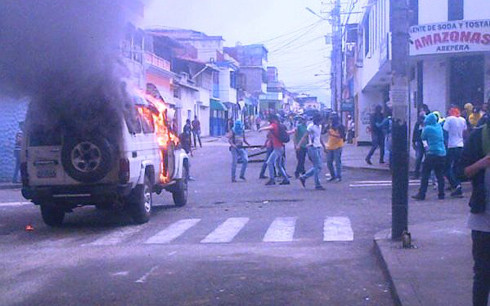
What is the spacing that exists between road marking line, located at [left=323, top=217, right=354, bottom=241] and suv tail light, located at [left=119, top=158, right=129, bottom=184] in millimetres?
3296

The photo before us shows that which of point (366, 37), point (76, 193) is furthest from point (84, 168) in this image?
point (366, 37)

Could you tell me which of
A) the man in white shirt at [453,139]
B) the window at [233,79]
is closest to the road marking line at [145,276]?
the man in white shirt at [453,139]

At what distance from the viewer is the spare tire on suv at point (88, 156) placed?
1207 cm

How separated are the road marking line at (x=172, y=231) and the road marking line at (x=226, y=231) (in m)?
0.55

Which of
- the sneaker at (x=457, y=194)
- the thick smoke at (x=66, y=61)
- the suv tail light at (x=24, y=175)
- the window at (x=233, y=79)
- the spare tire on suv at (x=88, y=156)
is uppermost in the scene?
the window at (x=233, y=79)

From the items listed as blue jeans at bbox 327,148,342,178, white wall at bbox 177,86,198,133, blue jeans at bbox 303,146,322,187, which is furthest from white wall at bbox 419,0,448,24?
white wall at bbox 177,86,198,133

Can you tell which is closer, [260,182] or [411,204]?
[411,204]

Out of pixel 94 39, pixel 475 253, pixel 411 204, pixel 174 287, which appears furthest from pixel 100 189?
pixel 475 253

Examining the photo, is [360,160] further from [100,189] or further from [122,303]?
[122,303]

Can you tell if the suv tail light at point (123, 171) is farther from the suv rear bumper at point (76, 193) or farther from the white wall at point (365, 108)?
the white wall at point (365, 108)

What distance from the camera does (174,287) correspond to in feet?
26.9

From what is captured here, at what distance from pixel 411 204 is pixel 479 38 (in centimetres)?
866

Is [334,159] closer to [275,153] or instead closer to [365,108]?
[275,153]

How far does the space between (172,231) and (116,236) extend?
927 mm
